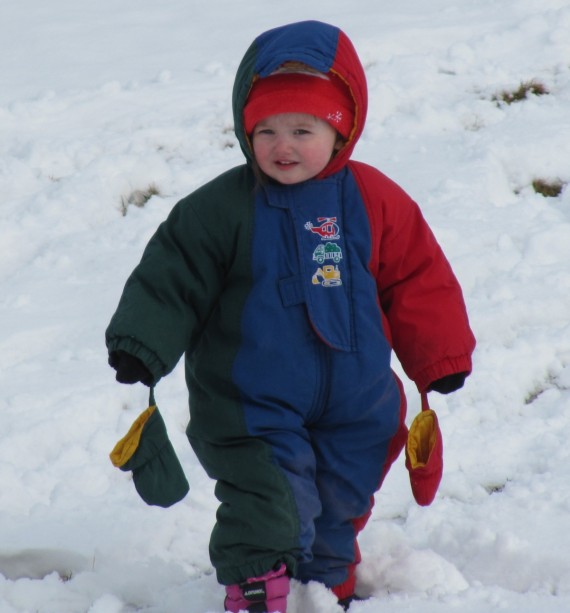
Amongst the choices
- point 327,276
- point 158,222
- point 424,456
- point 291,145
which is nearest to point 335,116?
point 291,145

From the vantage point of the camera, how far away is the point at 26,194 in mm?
5441

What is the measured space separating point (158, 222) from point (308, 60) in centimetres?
275

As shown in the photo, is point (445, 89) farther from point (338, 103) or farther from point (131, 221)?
point (338, 103)

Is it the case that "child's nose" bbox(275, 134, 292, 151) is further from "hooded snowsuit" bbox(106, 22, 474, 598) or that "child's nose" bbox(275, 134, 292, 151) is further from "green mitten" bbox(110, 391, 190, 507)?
"green mitten" bbox(110, 391, 190, 507)

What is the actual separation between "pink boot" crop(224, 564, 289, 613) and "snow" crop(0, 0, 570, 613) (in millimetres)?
151

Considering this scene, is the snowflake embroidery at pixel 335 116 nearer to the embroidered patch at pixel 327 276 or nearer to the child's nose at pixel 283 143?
the child's nose at pixel 283 143

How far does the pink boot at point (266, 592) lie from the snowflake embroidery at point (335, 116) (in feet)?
3.55

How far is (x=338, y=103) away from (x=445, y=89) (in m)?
3.82

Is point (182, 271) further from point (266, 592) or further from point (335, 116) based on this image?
point (266, 592)

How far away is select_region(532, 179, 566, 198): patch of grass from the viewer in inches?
203

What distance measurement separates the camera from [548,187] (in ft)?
17.0

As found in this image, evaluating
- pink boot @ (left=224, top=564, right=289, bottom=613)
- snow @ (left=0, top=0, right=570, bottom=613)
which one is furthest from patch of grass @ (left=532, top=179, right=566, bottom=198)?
pink boot @ (left=224, top=564, right=289, bottom=613)

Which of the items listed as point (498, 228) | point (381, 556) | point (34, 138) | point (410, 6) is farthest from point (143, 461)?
point (410, 6)

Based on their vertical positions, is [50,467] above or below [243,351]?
below
